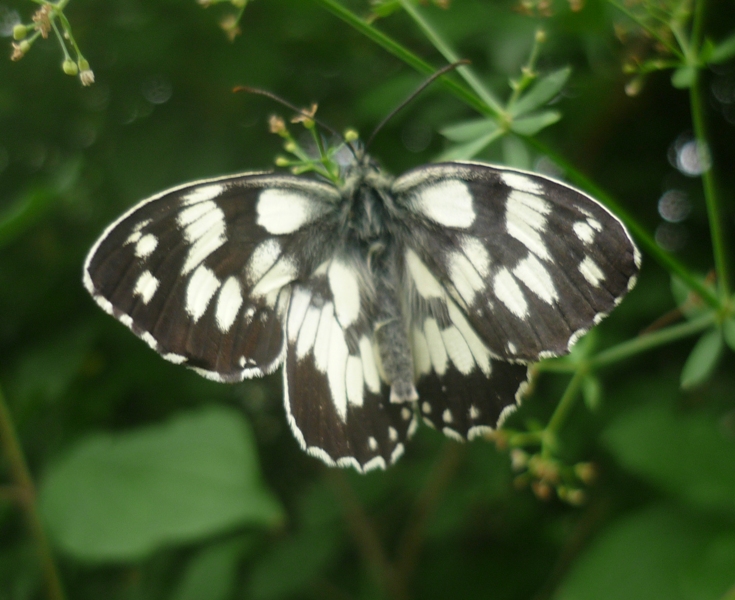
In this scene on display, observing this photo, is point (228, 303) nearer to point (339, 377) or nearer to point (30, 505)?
point (339, 377)

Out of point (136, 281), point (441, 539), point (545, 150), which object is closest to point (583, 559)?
point (441, 539)

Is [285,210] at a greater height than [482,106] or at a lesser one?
lesser

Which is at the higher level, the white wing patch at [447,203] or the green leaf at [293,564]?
the white wing patch at [447,203]

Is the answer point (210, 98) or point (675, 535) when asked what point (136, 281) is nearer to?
point (210, 98)

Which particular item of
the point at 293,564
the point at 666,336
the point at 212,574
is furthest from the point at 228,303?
the point at 293,564

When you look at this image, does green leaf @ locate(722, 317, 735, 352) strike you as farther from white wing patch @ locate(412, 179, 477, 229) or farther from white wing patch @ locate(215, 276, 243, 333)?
white wing patch @ locate(215, 276, 243, 333)

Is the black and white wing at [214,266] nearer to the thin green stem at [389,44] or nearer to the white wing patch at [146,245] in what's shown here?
the white wing patch at [146,245]

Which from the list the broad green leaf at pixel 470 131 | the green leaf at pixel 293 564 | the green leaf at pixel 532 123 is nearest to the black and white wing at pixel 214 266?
the broad green leaf at pixel 470 131
